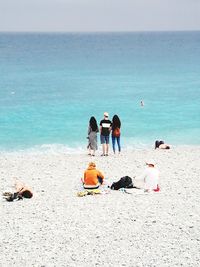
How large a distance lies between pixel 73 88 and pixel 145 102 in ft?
40.6

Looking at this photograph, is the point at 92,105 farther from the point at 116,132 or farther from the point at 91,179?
the point at 91,179

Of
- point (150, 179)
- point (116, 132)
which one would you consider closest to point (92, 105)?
point (116, 132)

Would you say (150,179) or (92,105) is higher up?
(92,105)

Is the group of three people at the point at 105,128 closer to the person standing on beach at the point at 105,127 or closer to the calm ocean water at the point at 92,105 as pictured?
the person standing on beach at the point at 105,127

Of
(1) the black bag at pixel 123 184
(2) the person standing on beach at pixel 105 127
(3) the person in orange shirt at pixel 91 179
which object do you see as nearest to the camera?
(3) the person in orange shirt at pixel 91 179

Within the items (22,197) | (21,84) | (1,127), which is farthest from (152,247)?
(21,84)

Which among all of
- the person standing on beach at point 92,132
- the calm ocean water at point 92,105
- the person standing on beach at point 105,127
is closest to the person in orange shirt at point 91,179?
the person standing on beach at point 105,127

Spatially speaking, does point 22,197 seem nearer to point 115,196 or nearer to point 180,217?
point 115,196

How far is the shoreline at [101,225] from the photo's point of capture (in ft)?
37.0

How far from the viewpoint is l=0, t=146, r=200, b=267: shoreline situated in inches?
444

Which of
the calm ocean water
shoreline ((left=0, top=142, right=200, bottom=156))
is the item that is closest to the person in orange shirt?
shoreline ((left=0, top=142, right=200, bottom=156))

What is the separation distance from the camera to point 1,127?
36.2 meters

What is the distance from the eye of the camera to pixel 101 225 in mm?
13094

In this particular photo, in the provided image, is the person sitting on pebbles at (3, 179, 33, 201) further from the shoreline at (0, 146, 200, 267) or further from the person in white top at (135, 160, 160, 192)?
the person in white top at (135, 160, 160, 192)
